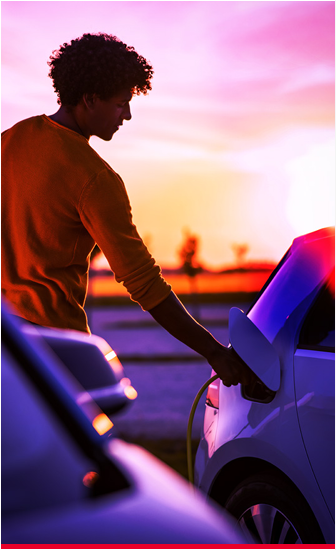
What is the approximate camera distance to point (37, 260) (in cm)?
215

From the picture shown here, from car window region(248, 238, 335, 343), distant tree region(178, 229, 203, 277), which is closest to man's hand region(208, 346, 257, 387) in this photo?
car window region(248, 238, 335, 343)

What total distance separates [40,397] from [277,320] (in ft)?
4.28

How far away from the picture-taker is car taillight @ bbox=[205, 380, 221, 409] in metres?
2.62

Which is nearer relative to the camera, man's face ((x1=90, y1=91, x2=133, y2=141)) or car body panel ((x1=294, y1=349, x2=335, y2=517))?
car body panel ((x1=294, y1=349, x2=335, y2=517))

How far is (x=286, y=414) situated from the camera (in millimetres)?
2125

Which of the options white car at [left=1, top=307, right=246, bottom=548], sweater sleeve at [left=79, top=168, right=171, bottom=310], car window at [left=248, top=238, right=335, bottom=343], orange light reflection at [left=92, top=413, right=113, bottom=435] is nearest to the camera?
white car at [left=1, top=307, right=246, bottom=548]

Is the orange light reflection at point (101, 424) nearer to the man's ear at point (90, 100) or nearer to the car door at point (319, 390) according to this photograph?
the car door at point (319, 390)

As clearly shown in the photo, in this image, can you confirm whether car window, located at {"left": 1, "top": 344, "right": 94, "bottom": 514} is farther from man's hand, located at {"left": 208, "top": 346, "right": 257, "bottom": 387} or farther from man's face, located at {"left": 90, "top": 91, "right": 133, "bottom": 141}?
man's face, located at {"left": 90, "top": 91, "right": 133, "bottom": 141}

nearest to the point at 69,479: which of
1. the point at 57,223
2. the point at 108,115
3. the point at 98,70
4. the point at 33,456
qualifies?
the point at 33,456

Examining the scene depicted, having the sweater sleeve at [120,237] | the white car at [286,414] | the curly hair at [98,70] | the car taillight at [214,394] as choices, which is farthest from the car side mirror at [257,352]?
the curly hair at [98,70]

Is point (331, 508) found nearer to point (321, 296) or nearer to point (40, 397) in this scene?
point (321, 296)

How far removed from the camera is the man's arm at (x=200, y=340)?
7.27ft

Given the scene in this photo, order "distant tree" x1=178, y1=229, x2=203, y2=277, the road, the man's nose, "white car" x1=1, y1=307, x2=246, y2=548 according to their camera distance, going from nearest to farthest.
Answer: "white car" x1=1, y1=307, x2=246, y2=548, the man's nose, the road, "distant tree" x1=178, y1=229, x2=203, y2=277

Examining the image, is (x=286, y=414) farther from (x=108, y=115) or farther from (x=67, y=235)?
(x=108, y=115)
